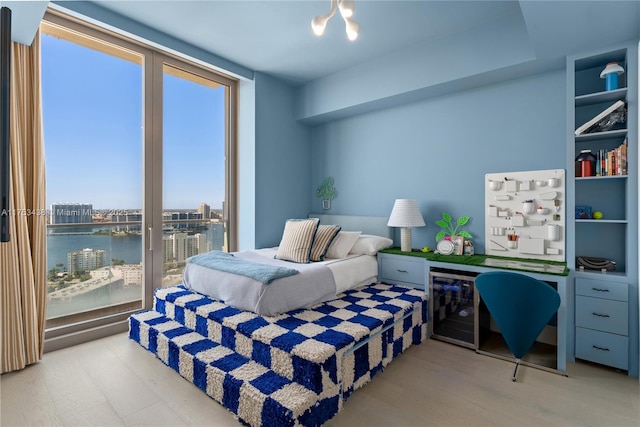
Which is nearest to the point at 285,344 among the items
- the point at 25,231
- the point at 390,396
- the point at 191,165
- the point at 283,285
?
the point at 283,285

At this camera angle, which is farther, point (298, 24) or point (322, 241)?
point (322, 241)

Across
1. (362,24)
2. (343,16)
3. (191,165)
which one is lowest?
(191,165)

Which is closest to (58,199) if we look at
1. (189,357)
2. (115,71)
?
(115,71)

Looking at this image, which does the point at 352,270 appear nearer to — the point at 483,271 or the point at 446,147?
the point at 483,271

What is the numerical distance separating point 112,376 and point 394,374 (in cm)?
202

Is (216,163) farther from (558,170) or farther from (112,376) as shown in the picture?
(558,170)

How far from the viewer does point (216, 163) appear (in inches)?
154

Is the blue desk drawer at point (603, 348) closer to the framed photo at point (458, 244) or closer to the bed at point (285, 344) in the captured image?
the framed photo at point (458, 244)

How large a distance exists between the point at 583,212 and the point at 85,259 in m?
4.36

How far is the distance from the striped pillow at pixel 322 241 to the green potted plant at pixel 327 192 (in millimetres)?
1153

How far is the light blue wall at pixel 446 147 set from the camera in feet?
9.34

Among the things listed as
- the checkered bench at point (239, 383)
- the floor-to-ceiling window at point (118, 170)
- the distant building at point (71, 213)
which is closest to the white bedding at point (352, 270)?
the checkered bench at point (239, 383)

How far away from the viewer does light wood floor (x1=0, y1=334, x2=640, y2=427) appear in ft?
5.86

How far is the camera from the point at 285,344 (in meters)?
1.84
